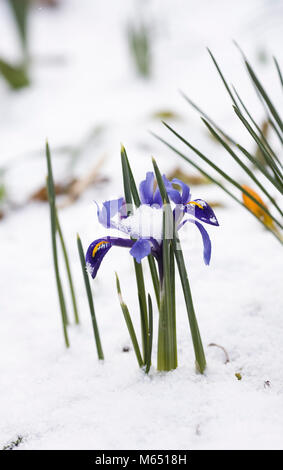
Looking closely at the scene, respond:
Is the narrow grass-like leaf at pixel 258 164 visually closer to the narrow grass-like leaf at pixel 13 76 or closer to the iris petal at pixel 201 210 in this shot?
the iris petal at pixel 201 210

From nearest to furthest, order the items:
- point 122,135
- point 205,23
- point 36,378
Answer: point 36,378 → point 122,135 → point 205,23

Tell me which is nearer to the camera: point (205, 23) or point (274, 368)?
point (274, 368)

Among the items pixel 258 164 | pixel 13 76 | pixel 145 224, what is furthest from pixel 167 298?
pixel 13 76

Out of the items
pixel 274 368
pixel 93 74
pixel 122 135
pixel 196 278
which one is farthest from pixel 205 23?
pixel 274 368

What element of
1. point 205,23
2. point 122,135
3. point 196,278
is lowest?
point 196,278

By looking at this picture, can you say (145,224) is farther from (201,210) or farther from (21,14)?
(21,14)

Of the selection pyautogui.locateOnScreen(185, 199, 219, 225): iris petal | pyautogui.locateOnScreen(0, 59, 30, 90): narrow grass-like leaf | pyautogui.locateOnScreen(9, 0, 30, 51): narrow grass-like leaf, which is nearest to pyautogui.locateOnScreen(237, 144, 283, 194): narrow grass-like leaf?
pyautogui.locateOnScreen(185, 199, 219, 225): iris petal

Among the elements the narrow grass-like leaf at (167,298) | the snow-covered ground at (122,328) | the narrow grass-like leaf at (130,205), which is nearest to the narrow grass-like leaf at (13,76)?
the snow-covered ground at (122,328)

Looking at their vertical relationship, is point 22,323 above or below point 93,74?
below
